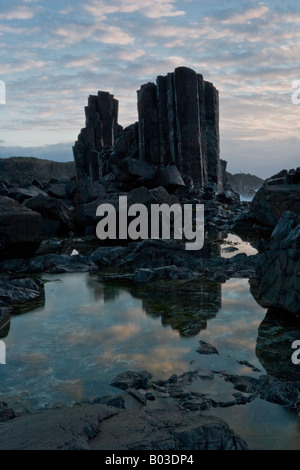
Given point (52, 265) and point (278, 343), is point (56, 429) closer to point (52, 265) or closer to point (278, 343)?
point (278, 343)

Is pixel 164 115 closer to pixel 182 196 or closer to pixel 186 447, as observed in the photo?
pixel 182 196

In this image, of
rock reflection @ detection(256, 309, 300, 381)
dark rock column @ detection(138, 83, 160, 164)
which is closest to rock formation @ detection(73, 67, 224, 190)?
dark rock column @ detection(138, 83, 160, 164)

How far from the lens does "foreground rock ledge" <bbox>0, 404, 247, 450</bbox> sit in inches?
113

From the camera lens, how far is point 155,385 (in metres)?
4.29

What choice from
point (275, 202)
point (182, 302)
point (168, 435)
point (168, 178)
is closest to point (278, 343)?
point (182, 302)

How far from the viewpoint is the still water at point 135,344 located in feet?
12.7

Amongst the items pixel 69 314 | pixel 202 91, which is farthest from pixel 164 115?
pixel 69 314

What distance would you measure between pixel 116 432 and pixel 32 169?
9172 centimetres

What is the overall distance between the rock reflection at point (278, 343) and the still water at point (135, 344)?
10 centimetres

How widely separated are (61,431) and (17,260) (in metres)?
8.28

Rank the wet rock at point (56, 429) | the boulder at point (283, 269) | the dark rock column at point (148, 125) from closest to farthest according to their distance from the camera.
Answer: the wet rock at point (56, 429) → the boulder at point (283, 269) → the dark rock column at point (148, 125)

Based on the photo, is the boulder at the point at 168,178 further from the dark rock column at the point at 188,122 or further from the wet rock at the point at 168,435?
A: the wet rock at the point at 168,435

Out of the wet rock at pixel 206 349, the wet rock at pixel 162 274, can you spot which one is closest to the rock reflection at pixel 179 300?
the wet rock at pixel 162 274
